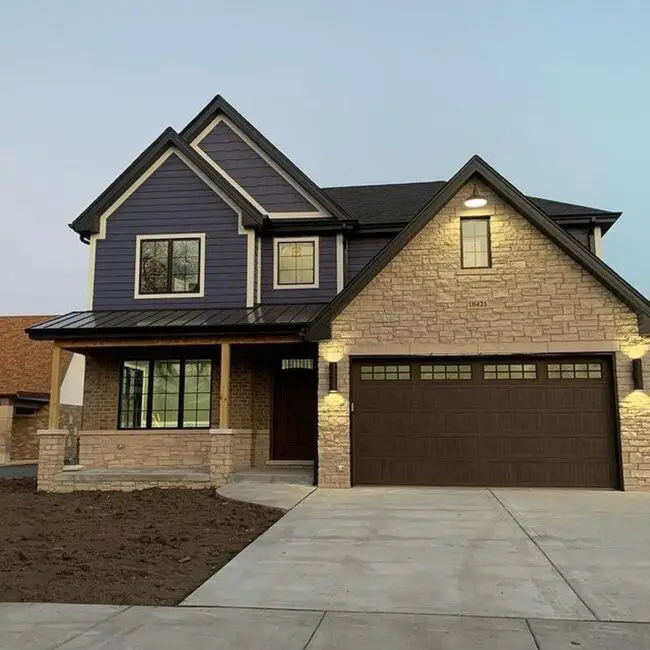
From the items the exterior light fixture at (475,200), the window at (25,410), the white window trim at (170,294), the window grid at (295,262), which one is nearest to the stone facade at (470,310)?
the exterior light fixture at (475,200)

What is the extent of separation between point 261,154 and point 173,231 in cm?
308

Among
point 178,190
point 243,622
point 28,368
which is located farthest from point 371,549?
point 28,368

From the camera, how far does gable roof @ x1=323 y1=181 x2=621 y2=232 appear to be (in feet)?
49.6

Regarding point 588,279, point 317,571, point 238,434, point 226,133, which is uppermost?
point 226,133

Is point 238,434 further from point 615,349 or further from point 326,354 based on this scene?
point 615,349

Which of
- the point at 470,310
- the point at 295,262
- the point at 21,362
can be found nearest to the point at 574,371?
the point at 470,310

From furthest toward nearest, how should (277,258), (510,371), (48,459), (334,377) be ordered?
(277,258)
(48,459)
(334,377)
(510,371)

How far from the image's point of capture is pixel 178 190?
50.8 ft

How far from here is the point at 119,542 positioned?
805cm

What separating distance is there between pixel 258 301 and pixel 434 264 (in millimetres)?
4474

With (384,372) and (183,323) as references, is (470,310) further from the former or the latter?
(183,323)

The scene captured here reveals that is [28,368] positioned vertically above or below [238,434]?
above

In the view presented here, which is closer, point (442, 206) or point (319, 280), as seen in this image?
point (442, 206)

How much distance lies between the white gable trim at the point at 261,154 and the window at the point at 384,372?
14.7 ft
